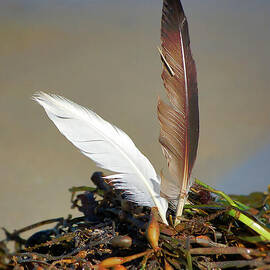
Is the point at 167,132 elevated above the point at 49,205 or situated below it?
above

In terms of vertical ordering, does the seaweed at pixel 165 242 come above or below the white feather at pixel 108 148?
below

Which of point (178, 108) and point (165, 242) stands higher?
point (178, 108)

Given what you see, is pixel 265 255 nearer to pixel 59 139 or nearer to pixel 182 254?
pixel 182 254

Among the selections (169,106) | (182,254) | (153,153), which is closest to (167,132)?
(169,106)

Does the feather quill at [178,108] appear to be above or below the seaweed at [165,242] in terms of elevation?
above
